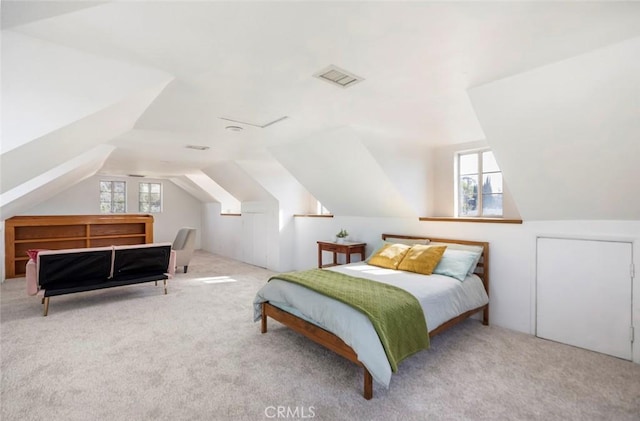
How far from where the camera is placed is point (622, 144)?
7.45ft

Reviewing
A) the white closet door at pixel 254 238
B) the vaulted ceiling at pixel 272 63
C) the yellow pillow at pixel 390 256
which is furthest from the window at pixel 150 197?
the yellow pillow at pixel 390 256

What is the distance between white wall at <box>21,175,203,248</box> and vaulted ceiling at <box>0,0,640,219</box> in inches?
231

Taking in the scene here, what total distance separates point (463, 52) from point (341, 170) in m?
2.54

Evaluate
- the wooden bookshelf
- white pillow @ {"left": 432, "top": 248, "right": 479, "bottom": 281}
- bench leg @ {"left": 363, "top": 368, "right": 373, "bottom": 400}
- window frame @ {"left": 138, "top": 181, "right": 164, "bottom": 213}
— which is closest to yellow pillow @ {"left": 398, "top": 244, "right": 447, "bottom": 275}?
white pillow @ {"left": 432, "top": 248, "right": 479, "bottom": 281}

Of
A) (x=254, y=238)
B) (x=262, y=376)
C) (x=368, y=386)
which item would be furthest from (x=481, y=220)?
(x=254, y=238)

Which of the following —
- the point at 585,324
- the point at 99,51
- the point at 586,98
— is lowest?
the point at 585,324

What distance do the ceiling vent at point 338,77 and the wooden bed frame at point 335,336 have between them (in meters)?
1.93

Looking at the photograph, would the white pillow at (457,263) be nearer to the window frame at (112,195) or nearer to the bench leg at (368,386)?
the bench leg at (368,386)

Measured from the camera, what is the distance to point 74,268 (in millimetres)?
3941

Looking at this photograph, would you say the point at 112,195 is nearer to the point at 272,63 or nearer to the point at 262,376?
the point at 262,376

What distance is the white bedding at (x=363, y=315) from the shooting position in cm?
212

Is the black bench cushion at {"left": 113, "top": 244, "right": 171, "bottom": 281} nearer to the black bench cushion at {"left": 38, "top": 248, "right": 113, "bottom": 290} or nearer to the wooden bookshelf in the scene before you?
the black bench cushion at {"left": 38, "top": 248, "right": 113, "bottom": 290}

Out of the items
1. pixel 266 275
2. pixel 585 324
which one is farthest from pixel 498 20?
pixel 266 275

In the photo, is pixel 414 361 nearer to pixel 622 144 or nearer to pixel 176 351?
pixel 176 351
